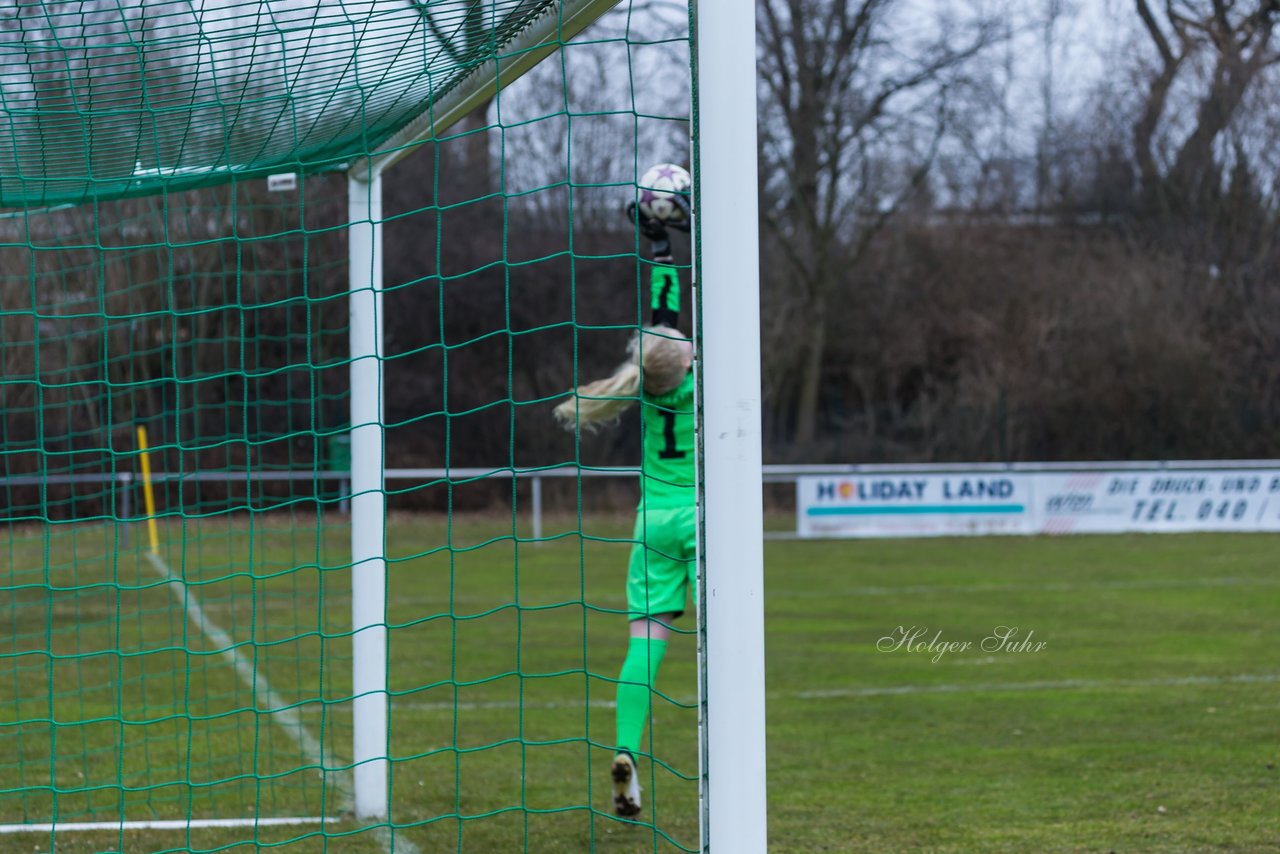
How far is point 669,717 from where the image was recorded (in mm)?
6641

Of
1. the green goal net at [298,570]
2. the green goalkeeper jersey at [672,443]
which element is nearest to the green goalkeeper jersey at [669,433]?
the green goalkeeper jersey at [672,443]

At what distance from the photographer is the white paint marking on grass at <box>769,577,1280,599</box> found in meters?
11.6

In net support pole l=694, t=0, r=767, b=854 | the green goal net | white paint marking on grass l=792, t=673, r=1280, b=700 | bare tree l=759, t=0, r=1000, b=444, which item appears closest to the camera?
net support pole l=694, t=0, r=767, b=854

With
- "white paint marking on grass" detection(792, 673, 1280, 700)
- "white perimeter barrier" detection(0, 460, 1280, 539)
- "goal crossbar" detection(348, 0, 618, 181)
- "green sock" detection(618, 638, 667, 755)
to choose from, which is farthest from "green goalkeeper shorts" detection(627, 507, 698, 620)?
"white perimeter barrier" detection(0, 460, 1280, 539)

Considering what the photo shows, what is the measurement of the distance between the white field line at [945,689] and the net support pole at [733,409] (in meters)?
4.27

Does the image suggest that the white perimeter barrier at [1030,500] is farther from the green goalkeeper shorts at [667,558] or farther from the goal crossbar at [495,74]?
the green goalkeeper shorts at [667,558]

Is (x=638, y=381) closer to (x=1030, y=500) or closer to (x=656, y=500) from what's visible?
(x=656, y=500)

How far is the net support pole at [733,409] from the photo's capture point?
2650 mm

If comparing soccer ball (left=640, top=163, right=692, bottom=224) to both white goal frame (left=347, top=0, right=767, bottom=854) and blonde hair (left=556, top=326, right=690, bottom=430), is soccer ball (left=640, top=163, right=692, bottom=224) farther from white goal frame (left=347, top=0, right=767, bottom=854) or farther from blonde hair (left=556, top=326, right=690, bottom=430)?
white goal frame (left=347, top=0, right=767, bottom=854)

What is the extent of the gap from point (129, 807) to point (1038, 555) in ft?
37.2

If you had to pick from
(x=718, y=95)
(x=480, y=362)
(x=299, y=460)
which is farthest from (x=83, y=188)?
(x=480, y=362)

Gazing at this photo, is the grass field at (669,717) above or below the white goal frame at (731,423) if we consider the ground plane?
below

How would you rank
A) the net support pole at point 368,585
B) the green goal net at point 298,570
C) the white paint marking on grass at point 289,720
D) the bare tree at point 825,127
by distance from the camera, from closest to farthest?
the green goal net at point 298,570
the white paint marking on grass at point 289,720
the net support pole at point 368,585
the bare tree at point 825,127

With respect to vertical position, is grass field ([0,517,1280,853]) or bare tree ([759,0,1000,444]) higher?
bare tree ([759,0,1000,444])
